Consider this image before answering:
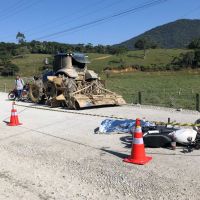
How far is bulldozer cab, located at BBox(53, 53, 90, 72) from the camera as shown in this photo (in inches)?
787

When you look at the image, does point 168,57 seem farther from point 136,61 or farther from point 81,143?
point 81,143

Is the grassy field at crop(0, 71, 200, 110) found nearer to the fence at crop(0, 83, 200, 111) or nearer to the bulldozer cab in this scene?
the fence at crop(0, 83, 200, 111)

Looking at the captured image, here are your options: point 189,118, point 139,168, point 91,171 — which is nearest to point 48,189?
point 91,171

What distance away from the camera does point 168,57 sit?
111 meters

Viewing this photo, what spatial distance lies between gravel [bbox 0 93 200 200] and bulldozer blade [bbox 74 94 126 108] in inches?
200

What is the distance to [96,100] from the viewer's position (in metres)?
17.2

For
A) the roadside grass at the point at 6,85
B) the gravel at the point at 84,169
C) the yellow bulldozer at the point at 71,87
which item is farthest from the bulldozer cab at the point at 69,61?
the roadside grass at the point at 6,85

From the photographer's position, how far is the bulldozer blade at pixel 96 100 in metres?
16.6

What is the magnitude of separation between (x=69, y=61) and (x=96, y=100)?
12.3 feet

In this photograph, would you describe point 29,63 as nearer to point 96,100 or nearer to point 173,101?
point 173,101

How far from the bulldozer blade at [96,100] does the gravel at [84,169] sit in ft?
16.6

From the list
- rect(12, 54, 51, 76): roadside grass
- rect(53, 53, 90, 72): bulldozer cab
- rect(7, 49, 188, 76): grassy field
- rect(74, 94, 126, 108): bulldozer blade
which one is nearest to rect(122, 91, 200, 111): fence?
rect(74, 94, 126, 108): bulldozer blade

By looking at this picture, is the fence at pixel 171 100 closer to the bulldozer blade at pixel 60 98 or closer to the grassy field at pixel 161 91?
the grassy field at pixel 161 91

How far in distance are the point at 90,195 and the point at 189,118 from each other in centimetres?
794
